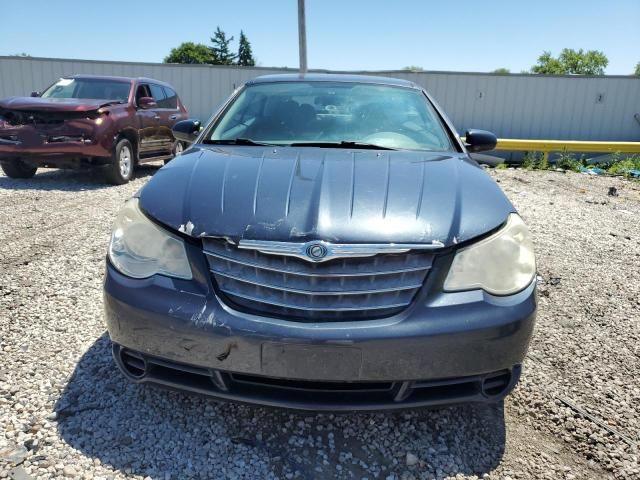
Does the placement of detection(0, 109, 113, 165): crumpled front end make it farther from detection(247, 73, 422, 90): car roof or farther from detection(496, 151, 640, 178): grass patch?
detection(496, 151, 640, 178): grass patch

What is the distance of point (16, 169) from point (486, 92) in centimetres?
1275

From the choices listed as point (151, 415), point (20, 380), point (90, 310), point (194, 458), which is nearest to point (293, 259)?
point (194, 458)

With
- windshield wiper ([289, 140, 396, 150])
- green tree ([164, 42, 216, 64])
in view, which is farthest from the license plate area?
green tree ([164, 42, 216, 64])

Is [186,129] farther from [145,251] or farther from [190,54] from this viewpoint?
[190,54]

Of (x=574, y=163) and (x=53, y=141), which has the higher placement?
(x=53, y=141)

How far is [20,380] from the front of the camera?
2295mm

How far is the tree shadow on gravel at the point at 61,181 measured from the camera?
23.2ft

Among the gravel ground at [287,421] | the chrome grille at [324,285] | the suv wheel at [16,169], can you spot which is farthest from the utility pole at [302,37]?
the chrome grille at [324,285]

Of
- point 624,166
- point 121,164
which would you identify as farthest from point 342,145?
point 624,166

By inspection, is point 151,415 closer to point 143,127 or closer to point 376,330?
point 376,330

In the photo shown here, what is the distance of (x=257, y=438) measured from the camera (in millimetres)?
1985

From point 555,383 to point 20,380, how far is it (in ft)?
8.35

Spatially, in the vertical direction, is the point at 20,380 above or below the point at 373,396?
below

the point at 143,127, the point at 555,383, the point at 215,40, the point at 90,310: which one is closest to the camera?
the point at 555,383
